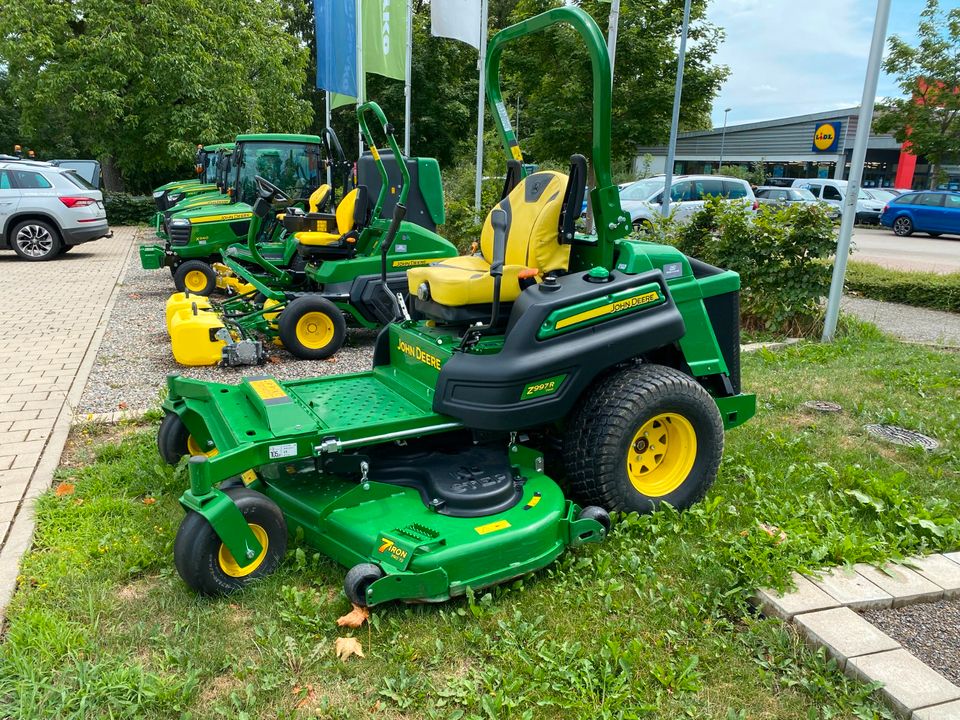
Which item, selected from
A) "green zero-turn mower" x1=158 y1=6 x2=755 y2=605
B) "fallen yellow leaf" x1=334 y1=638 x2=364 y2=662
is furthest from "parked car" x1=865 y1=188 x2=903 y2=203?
"fallen yellow leaf" x1=334 y1=638 x2=364 y2=662

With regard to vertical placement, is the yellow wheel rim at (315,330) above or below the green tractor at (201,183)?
below

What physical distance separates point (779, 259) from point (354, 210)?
4.59 m

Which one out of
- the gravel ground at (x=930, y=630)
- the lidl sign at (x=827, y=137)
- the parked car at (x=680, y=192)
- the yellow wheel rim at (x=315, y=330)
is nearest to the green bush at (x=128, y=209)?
the parked car at (x=680, y=192)

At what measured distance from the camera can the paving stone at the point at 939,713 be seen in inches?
98.1

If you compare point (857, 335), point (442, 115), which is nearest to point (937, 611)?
point (857, 335)

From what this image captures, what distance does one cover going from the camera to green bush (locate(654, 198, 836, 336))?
8.14 m

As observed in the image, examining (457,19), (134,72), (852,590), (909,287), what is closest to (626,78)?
(457,19)

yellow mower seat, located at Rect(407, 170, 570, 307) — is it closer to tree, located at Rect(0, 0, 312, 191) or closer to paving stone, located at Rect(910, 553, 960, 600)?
paving stone, located at Rect(910, 553, 960, 600)

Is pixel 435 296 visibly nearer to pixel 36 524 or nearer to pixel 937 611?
pixel 36 524

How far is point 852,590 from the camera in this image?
126 inches

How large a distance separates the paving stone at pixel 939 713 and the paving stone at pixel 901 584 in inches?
26.0

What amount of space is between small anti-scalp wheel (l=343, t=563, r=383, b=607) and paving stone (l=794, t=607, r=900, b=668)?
1.64 meters

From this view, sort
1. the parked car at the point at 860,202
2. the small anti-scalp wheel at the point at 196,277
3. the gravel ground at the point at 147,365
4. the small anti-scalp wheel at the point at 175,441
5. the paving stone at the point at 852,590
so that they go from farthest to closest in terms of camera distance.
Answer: the parked car at the point at 860,202 < the small anti-scalp wheel at the point at 196,277 < the gravel ground at the point at 147,365 < the small anti-scalp wheel at the point at 175,441 < the paving stone at the point at 852,590

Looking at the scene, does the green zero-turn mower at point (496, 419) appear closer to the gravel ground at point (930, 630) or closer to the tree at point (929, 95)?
the gravel ground at point (930, 630)
